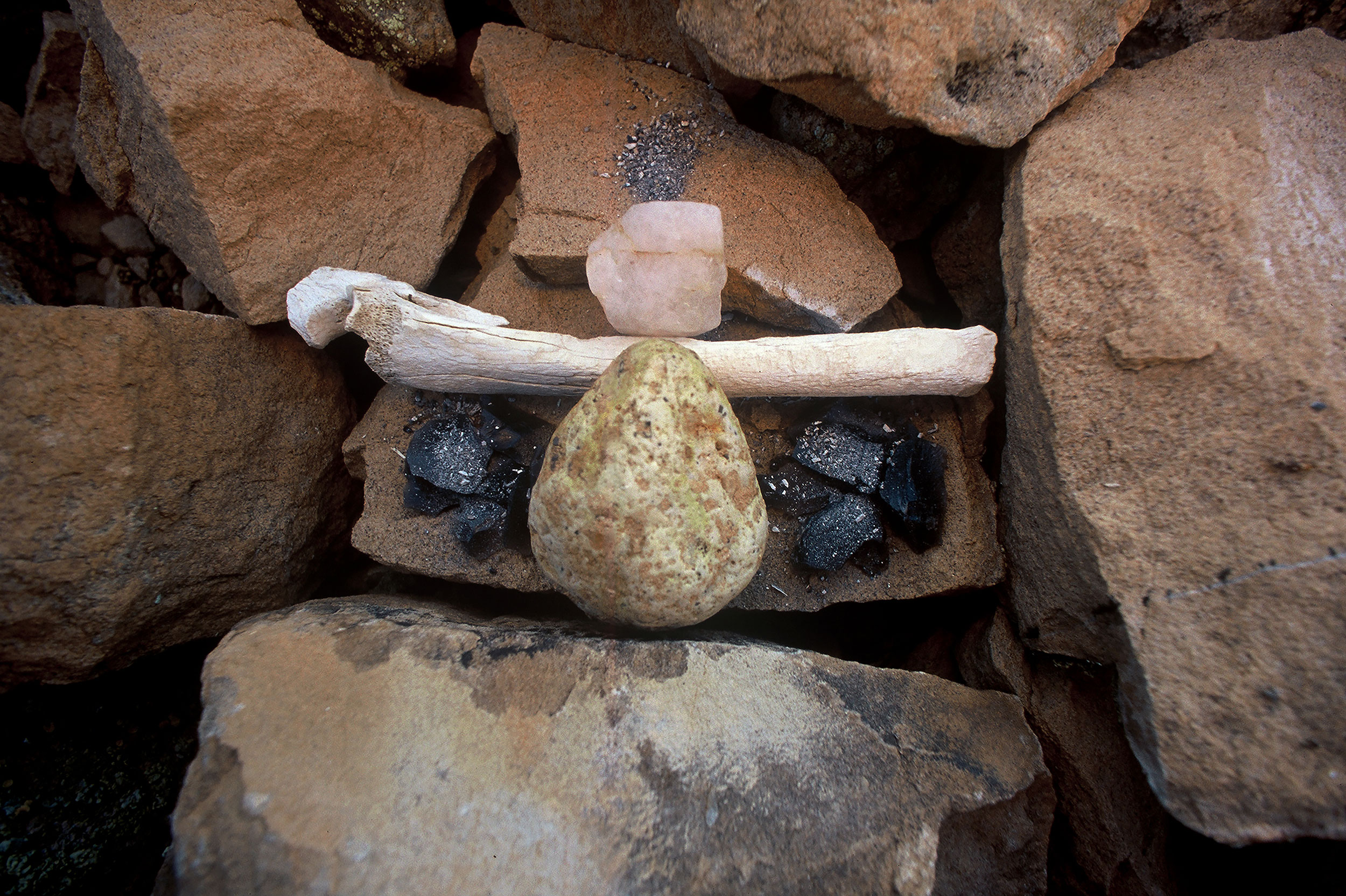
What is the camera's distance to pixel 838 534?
1861 mm

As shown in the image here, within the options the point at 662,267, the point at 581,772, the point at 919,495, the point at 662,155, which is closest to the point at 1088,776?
the point at 919,495

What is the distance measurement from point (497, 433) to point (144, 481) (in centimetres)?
93

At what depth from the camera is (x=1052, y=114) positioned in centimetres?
184

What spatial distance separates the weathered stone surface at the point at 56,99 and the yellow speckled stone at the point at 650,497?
228cm

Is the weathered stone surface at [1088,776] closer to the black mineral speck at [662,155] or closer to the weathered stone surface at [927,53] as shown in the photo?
the weathered stone surface at [927,53]

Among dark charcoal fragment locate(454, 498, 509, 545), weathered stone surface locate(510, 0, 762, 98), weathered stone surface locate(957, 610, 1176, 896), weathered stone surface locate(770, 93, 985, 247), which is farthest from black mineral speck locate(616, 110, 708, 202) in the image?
weathered stone surface locate(957, 610, 1176, 896)

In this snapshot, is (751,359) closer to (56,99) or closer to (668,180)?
(668,180)

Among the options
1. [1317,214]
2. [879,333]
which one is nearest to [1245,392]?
[1317,214]

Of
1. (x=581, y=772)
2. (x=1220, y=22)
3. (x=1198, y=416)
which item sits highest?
(x=1220, y=22)

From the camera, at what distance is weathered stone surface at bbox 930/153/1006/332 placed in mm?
2121

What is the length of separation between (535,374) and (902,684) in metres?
1.32

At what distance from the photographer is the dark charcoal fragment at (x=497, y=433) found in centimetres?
196

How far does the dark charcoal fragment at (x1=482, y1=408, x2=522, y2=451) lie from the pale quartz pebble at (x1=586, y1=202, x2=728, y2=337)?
1.59 feet

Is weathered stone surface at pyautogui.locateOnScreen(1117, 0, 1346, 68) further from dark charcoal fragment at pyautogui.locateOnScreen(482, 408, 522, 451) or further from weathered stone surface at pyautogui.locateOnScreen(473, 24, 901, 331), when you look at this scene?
dark charcoal fragment at pyautogui.locateOnScreen(482, 408, 522, 451)
